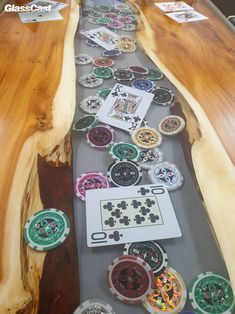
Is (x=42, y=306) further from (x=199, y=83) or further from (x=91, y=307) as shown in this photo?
(x=199, y=83)

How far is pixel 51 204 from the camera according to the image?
0.77 m

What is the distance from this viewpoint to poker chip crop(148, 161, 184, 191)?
85 cm

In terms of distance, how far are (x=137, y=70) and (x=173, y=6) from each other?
35.6 inches

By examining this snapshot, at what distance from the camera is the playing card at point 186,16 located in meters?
1.78

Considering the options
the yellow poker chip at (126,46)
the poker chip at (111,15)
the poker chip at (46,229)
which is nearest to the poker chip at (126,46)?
the yellow poker chip at (126,46)

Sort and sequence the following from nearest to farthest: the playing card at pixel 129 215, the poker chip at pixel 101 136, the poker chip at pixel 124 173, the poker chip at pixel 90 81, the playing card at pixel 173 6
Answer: the playing card at pixel 129 215, the poker chip at pixel 124 173, the poker chip at pixel 101 136, the poker chip at pixel 90 81, the playing card at pixel 173 6

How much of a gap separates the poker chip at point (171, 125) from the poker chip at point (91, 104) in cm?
25

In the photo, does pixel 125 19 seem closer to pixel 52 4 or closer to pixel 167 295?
pixel 52 4

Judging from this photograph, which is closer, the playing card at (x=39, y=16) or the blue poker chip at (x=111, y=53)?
the blue poker chip at (x=111, y=53)

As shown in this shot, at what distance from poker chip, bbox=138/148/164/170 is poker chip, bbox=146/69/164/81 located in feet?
1.51

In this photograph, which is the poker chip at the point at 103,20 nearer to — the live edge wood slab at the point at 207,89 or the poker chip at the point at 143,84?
the live edge wood slab at the point at 207,89

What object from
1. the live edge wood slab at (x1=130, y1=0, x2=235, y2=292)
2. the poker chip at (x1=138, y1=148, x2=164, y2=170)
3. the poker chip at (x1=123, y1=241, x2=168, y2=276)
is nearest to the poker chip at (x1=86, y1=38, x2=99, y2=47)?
the live edge wood slab at (x1=130, y1=0, x2=235, y2=292)

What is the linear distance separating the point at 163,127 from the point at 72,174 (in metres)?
0.38

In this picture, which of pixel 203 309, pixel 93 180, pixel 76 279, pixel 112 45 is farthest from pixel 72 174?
pixel 112 45
